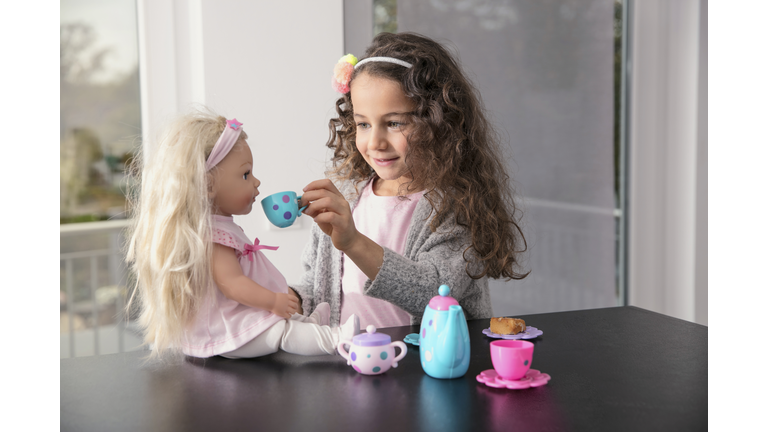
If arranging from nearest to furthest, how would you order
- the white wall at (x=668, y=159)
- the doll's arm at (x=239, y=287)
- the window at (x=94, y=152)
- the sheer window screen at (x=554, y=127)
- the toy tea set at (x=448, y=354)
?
the toy tea set at (x=448, y=354)
the doll's arm at (x=239, y=287)
the window at (x=94, y=152)
the sheer window screen at (x=554, y=127)
the white wall at (x=668, y=159)

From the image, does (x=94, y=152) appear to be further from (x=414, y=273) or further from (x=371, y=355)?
(x=371, y=355)

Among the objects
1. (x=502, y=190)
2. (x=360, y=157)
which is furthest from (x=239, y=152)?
(x=502, y=190)

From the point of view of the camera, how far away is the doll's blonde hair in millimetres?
866

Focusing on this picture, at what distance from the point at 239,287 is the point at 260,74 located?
120 cm

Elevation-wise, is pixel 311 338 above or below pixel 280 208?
below

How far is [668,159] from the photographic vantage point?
274 centimetres

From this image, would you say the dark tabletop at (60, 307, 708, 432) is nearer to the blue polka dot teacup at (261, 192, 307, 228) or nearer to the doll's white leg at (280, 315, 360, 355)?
the doll's white leg at (280, 315, 360, 355)

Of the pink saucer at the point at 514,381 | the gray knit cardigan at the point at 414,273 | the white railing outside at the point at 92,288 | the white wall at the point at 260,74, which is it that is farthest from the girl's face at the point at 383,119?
the white railing outside at the point at 92,288

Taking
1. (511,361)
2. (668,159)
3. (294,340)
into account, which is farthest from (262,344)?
(668,159)

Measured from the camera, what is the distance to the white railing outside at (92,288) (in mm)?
1899

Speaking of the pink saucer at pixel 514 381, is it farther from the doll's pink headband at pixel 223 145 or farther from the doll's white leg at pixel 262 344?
the doll's pink headband at pixel 223 145

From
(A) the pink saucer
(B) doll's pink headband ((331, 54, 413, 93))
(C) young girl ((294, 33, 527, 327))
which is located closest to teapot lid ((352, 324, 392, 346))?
(A) the pink saucer
